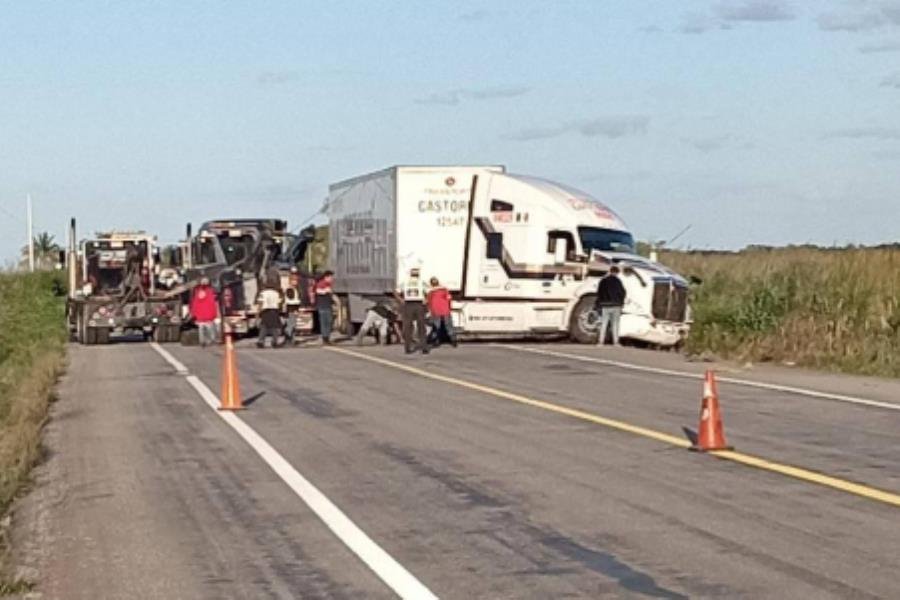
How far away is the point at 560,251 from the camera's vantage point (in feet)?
118

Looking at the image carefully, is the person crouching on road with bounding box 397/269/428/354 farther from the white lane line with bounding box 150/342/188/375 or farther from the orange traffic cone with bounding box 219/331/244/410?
the orange traffic cone with bounding box 219/331/244/410

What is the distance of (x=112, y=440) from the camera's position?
1783 cm

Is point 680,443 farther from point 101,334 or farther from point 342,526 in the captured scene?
point 101,334

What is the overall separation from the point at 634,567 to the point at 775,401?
35.2ft

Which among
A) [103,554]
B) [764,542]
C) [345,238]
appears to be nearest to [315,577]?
[103,554]

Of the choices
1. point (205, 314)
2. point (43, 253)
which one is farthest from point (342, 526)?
point (43, 253)

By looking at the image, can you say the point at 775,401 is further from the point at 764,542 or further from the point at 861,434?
the point at 764,542

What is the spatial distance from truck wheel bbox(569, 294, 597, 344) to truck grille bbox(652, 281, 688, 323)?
1892 millimetres

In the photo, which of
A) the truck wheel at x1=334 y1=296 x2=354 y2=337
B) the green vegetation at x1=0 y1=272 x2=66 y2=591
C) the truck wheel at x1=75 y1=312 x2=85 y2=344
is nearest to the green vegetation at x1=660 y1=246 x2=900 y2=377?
the truck wheel at x1=334 y1=296 x2=354 y2=337

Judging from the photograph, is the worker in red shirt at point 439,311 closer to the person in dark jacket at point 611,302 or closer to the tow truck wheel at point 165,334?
the person in dark jacket at point 611,302

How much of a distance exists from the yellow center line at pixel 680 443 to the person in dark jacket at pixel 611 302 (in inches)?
322

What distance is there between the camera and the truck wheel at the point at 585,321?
35719 millimetres

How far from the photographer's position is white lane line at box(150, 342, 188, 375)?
95.8ft

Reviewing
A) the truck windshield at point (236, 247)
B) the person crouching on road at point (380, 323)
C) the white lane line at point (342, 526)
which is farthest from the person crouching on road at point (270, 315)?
the white lane line at point (342, 526)
